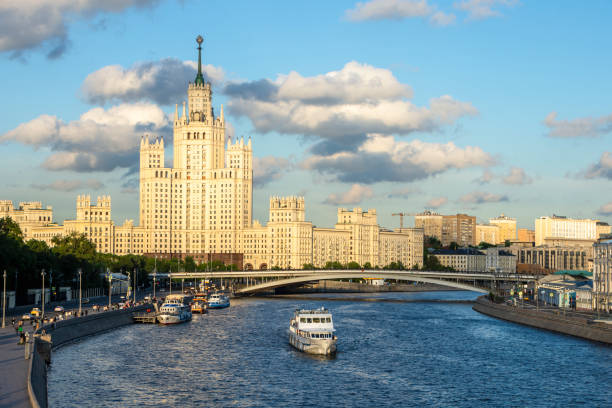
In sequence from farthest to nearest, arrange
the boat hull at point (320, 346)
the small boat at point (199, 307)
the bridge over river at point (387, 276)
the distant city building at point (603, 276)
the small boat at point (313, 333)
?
the bridge over river at point (387, 276), the small boat at point (199, 307), the distant city building at point (603, 276), the small boat at point (313, 333), the boat hull at point (320, 346)

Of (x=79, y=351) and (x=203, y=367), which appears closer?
(x=203, y=367)

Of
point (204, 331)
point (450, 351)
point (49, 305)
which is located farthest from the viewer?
point (49, 305)

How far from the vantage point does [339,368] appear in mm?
78000

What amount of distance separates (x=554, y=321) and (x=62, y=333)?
62295 millimetres

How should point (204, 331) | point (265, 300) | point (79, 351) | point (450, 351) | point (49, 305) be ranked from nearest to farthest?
point (79, 351) < point (450, 351) < point (204, 331) < point (49, 305) < point (265, 300)

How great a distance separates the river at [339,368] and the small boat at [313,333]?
138 cm

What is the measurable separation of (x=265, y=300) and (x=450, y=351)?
88.2m

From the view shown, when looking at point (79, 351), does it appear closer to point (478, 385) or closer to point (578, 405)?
point (478, 385)

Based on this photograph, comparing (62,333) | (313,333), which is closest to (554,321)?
(313,333)

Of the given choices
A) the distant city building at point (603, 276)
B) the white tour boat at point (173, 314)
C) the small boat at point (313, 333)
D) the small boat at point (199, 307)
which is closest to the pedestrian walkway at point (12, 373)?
the small boat at point (313, 333)

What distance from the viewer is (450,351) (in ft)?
295

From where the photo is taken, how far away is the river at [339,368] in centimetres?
6359

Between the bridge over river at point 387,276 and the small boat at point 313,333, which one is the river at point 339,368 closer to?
the small boat at point 313,333

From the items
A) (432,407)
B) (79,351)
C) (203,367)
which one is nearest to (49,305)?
(79,351)
